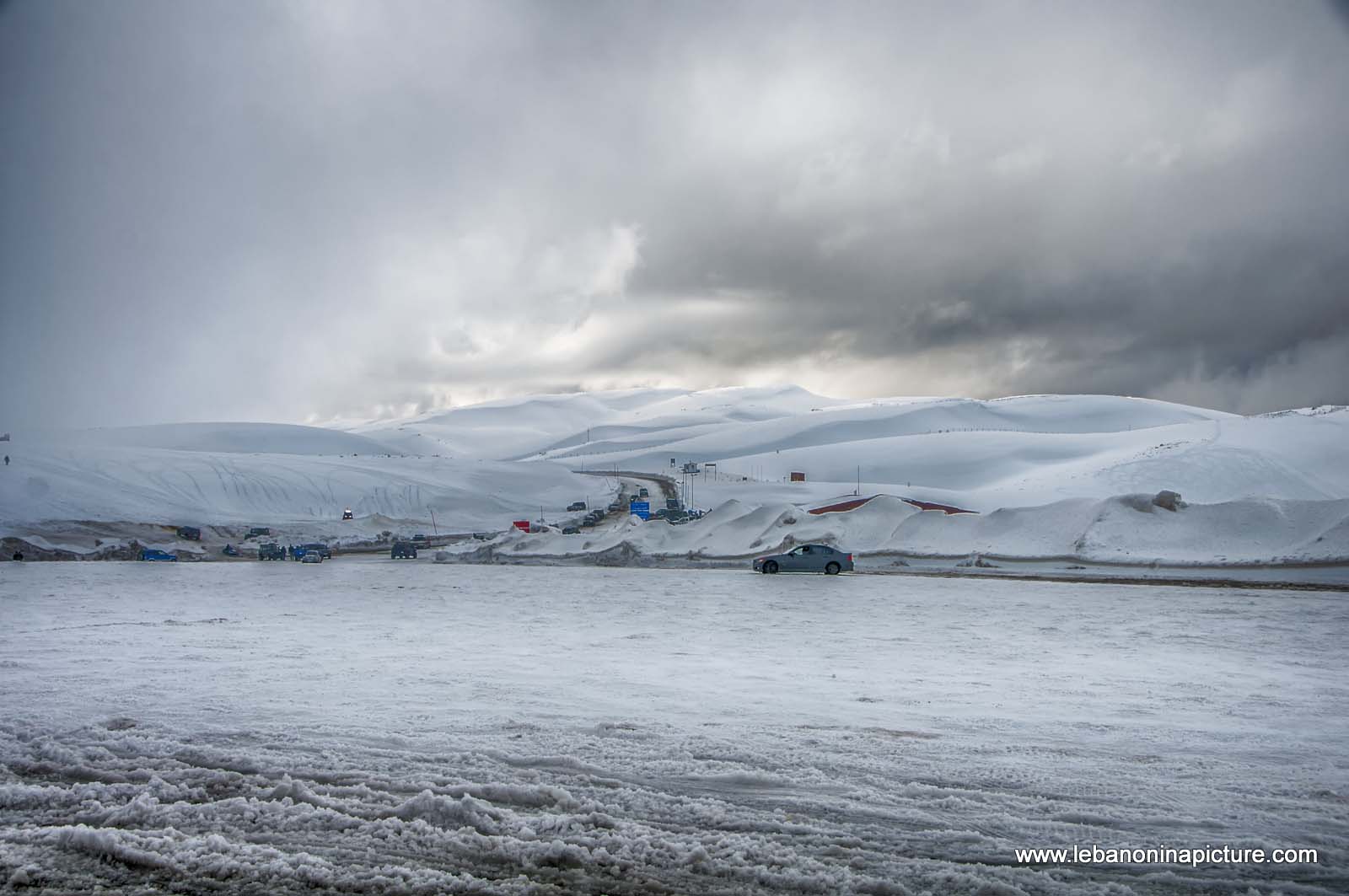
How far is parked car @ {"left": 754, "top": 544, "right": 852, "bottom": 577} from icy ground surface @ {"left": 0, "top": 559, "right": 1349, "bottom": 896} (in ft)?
52.6

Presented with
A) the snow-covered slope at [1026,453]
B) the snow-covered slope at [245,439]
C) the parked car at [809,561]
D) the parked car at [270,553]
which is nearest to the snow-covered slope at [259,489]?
the snow-covered slope at [1026,453]

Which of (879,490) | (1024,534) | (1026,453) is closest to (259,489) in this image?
(879,490)

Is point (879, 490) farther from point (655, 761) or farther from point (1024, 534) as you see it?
point (655, 761)

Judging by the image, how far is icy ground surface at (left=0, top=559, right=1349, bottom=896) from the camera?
4.70 meters

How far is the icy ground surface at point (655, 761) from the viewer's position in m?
4.70

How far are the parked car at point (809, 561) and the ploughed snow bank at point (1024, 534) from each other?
608 cm

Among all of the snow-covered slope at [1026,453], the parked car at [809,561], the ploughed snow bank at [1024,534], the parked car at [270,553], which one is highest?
the snow-covered slope at [1026,453]

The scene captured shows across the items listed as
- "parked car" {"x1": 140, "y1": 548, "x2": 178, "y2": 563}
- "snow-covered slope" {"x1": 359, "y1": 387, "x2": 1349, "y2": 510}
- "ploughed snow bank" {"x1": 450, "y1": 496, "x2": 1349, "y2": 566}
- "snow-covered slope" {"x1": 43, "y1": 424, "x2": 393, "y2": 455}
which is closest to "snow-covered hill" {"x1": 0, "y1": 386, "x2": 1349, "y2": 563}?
"ploughed snow bank" {"x1": 450, "y1": 496, "x2": 1349, "y2": 566}

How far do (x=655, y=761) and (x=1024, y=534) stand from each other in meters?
33.0

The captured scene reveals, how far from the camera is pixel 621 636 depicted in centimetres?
1518

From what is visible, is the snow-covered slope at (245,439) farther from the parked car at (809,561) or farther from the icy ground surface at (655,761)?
the icy ground surface at (655,761)

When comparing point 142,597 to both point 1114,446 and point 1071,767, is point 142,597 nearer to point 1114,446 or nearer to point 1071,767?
point 1071,767

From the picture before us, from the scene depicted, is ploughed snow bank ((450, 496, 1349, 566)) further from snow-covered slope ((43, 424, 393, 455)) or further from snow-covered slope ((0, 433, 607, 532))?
snow-covered slope ((43, 424, 393, 455))

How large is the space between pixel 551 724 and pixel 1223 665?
9.22 meters
